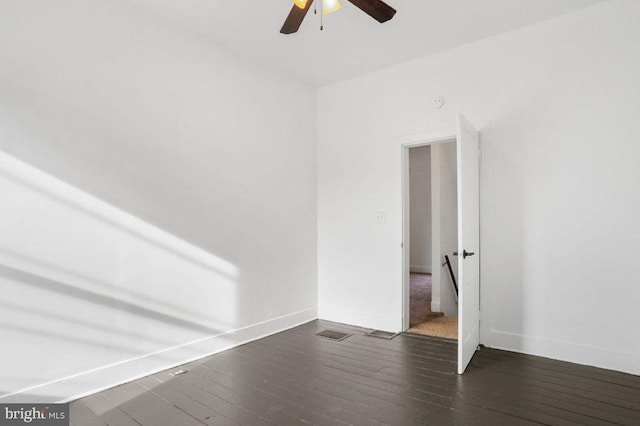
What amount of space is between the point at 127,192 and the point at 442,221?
12.2 ft

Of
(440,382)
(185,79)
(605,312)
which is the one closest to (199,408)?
(440,382)

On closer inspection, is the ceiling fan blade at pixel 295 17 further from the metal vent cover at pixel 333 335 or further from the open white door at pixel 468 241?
the metal vent cover at pixel 333 335

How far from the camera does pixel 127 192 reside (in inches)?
110

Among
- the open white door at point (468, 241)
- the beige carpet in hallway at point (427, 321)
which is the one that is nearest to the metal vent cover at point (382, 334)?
the beige carpet in hallway at point (427, 321)

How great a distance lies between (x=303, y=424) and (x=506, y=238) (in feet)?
7.92

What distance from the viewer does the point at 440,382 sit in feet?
8.82

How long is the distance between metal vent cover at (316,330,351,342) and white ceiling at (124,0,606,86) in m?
2.94

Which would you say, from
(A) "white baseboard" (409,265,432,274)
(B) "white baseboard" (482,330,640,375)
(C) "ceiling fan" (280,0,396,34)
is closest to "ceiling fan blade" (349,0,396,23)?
(C) "ceiling fan" (280,0,396,34)

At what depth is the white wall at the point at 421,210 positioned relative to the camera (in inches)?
328

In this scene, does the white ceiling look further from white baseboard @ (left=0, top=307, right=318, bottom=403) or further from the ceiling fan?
white baseboard @ (left=0, top=307, right=318, bottom=403)

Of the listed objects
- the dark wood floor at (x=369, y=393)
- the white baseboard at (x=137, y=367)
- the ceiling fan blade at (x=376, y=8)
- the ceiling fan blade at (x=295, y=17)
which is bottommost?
the dark wood floor at (x=369, y=393)

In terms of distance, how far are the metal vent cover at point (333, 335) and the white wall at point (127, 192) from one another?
0.47 metres

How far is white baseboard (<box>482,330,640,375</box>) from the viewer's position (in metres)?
2.79

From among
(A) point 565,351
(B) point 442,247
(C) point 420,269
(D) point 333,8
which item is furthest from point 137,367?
(C) point 420,269
